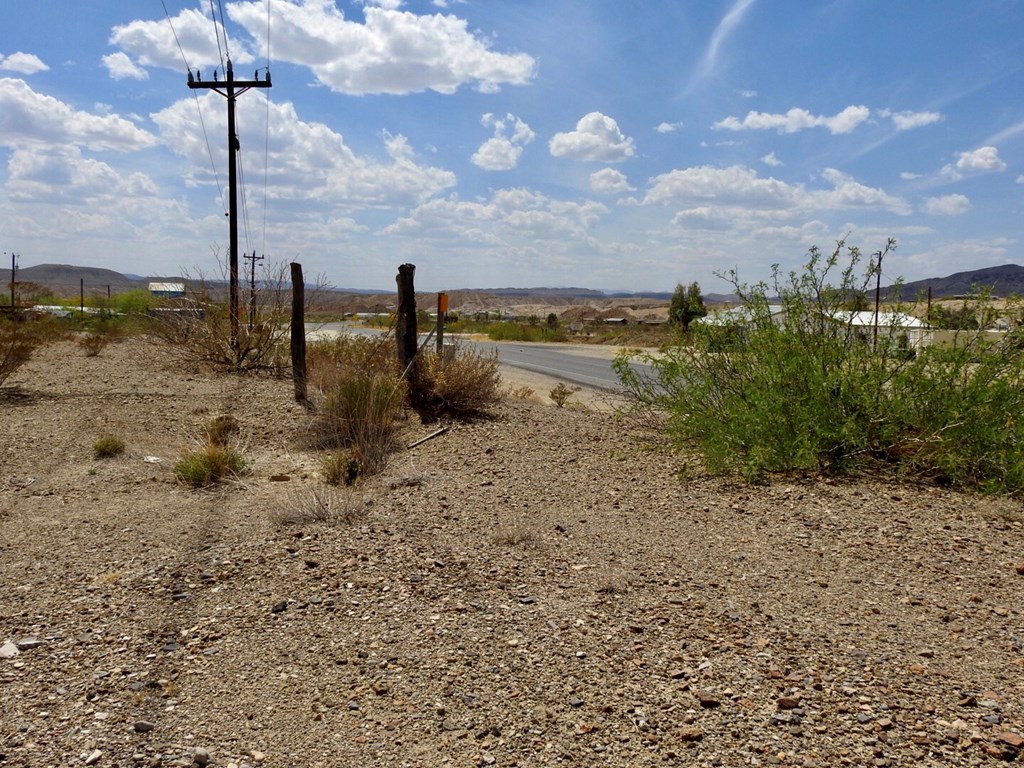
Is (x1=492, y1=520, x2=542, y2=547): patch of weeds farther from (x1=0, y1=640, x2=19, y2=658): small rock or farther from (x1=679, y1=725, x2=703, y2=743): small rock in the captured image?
(x1=0, y1=640, x2=19, y2=658): small rock

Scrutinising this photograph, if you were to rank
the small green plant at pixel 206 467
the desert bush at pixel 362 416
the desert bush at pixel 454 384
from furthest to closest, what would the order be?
1. the desert bush at pixel 454 384
2. the desert bush at pixel 362 416
3. the small green plant at pixel 206 467

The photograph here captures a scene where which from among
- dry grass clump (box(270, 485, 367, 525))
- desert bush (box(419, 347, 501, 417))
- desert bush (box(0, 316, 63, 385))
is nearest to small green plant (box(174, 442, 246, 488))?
dry grass clump (box(270, 485, 367, 525))

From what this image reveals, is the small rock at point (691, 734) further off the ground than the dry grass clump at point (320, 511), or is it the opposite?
the dry grass clump at point (320, 511)

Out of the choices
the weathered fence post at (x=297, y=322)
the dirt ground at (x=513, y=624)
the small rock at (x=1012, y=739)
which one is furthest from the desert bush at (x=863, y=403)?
the weathered fence post at (x=297, y=322)

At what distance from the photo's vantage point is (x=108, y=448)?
1009 centimetres

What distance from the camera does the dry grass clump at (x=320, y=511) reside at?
674 cm

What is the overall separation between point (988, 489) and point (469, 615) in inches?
191

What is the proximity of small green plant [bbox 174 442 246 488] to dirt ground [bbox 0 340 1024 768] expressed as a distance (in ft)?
0.77

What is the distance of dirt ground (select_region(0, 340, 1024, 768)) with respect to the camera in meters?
3.65

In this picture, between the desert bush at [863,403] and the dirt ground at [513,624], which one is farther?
the desert bush at [863,403]

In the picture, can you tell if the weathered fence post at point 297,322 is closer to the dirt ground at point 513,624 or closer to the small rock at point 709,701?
the dirt ground at point 513,624

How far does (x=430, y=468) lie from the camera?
9.37 metres

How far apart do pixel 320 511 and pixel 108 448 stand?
4489 millimetres

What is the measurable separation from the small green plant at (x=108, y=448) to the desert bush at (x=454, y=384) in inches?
156
